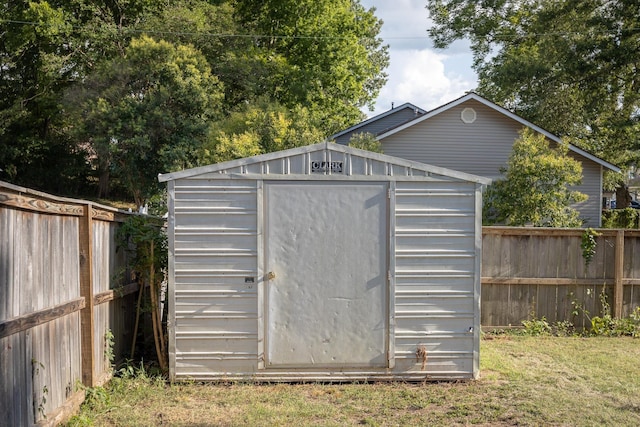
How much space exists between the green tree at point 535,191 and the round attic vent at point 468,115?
5.54 m

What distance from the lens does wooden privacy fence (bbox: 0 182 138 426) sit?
3.89 meters

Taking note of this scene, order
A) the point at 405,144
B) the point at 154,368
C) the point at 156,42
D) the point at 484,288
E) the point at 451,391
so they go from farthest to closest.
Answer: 1. the point at 156,42
2. the point at 405,144
3. the point at 484,288
4. the point at 154,368
5. the point at 451,391

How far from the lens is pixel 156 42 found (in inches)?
890

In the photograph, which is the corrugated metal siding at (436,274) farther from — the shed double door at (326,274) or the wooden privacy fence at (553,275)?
the wooden privacy fence at (553,275)

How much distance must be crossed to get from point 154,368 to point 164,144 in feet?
51.0

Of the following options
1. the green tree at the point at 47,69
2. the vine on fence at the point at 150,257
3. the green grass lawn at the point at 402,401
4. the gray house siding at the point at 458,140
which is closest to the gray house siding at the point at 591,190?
the gray house siding at the point at 458,140

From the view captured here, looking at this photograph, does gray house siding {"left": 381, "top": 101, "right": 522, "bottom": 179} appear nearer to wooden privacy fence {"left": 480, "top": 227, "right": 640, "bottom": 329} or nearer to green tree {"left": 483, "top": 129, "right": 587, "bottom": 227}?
green tree {"left": 483, "top": 129, "right": 587, "bottom": 227}

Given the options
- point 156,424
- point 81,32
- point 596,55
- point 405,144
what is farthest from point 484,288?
point 81,32

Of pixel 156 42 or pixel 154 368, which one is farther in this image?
pixel 156 42

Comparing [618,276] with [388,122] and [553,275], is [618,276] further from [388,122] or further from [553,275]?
[388,122]

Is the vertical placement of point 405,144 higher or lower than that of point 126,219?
higher

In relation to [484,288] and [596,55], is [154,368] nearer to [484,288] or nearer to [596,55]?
[484,288]

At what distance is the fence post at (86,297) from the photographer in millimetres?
5355

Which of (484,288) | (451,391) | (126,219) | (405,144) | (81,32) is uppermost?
(81,32)
